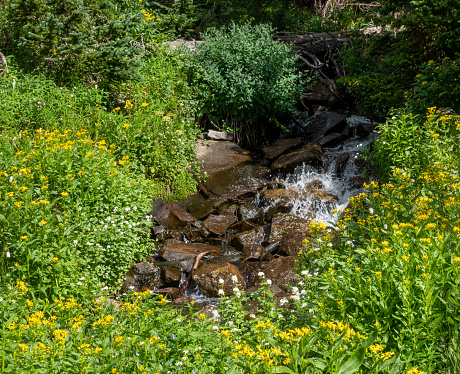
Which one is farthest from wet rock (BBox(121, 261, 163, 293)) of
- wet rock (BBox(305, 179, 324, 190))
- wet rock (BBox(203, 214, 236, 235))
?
wet rock (BBox(305, 179, 324, 190))

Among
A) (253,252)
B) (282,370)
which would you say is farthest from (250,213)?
(282,370)

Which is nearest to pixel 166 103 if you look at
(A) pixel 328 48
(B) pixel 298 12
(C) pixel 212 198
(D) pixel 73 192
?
(C) pixel 212 198

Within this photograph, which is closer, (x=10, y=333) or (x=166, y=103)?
(x=10, y=333)

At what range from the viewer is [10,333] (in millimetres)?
3354

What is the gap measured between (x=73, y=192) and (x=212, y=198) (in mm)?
3480

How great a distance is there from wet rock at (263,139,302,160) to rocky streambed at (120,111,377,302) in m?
0.02

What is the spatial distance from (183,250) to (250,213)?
5.53 ft

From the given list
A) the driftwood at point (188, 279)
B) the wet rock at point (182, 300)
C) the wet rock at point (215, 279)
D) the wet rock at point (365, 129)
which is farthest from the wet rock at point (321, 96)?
the wet rock at point (182, 300)

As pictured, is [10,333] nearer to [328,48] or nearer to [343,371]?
[343,371]

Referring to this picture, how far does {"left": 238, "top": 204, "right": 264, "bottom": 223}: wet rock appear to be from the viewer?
815 centimetres

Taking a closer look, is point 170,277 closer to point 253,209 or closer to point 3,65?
point 253,209

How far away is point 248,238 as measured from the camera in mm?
7547

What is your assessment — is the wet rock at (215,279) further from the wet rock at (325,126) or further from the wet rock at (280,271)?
the wet rock at (325,126)

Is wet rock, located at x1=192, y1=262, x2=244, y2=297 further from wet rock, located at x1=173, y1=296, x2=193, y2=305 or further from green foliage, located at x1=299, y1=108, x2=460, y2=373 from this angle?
green foliage, located at x1=299, y1=108, x2=460, y2=373
